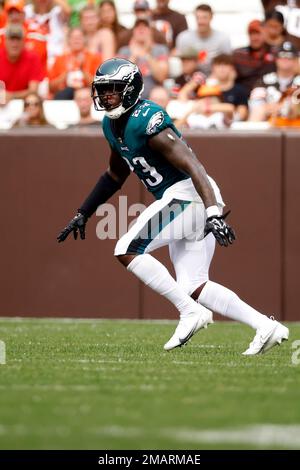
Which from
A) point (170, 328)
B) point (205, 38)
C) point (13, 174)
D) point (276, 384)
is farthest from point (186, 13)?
point (276, 384)

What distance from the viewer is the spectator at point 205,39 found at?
1238cm

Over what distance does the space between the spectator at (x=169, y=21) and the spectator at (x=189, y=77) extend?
77 cm

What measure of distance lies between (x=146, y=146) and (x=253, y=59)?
5.65 meters

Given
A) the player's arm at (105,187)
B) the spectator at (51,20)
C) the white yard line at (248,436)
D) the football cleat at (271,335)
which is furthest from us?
the spectator at (51,20)

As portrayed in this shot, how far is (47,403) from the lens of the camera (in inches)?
183

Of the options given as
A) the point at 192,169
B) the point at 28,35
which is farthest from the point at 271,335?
the point at 28,35

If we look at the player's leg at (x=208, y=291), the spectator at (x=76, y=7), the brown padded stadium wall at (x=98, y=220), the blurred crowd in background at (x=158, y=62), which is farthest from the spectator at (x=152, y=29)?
the player's leg at (x=208, y=291)

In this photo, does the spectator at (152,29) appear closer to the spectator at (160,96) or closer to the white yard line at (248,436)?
the spectator at (160,96)

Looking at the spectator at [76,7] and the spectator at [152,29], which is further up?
the spectator at [76,7]

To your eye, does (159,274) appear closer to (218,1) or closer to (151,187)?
(151,187)

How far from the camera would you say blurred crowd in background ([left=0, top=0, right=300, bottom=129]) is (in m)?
11.3

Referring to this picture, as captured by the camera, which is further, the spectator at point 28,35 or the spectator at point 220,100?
the spectator at point 28,35

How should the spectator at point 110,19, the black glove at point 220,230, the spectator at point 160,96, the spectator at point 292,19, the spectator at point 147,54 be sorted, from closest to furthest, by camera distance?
the black glove at point 220,230, the spectator at point 160,96, the spectator at point 147,54, the spectator at point 292,19, the spectator at point 110,19

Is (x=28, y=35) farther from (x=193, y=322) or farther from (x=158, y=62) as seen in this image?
(x=193, y=322)
